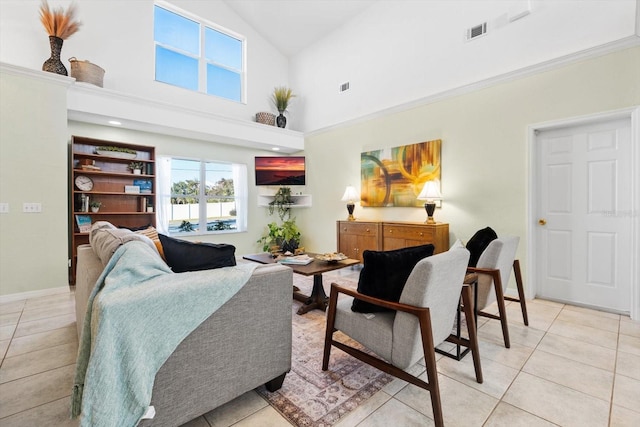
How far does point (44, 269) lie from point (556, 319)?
5700mm

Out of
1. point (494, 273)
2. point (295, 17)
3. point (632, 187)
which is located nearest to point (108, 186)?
point (295, 17)

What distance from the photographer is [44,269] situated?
11.4ft

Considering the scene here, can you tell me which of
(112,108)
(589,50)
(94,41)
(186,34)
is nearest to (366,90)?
(589,50)

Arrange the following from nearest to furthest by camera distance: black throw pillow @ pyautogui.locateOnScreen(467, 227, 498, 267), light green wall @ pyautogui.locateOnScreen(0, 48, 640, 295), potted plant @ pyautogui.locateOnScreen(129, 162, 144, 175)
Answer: black throw pillow @ pyautogui.locateOnScreen(467, 227, 498, 267), light green wall @ pyautogui.locateOnScreen(0, 48, 640, 295), potted plant @ pyautogui.locateOnScreen(129, 162, 144, 175)

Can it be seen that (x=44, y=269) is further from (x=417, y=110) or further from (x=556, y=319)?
(x=556, y=319)

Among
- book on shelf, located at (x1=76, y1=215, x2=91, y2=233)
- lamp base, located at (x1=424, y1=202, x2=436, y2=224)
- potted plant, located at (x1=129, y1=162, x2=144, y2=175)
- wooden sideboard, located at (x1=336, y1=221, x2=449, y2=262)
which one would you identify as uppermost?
potted plant, located at (x1=129, y1=162, x2=144, y2=175)

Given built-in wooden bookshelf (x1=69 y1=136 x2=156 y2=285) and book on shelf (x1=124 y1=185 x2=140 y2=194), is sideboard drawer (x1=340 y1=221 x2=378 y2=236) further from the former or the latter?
book on shelf (x1=124 y1=185 x2=140 y2=194)

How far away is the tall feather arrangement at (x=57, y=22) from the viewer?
138 inches

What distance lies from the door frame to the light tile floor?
1.49 ft

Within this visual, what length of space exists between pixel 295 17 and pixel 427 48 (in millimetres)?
2737

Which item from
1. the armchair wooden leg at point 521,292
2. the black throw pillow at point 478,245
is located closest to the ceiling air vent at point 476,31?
the black throw pillow at point 478,245

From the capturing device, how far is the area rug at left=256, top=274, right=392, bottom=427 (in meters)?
1.50

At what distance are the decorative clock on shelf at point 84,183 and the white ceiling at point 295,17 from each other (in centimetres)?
418

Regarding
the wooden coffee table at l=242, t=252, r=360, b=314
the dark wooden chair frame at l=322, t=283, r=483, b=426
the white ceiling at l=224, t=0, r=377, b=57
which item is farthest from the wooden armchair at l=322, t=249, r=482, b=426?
the white ceiling at l=224, t=0, r=377, b=57
